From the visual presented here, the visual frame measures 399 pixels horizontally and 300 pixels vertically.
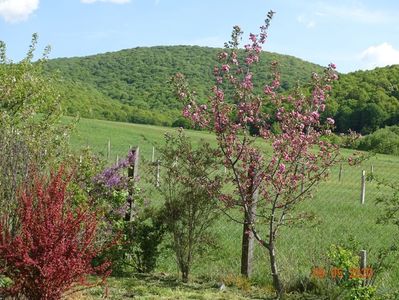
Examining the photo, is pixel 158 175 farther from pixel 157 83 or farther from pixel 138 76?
pixel 138 76

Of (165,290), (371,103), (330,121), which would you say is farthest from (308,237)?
(371,103)

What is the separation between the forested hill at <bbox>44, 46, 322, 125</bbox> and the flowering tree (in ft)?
202

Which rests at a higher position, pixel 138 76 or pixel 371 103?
pixel 138 76

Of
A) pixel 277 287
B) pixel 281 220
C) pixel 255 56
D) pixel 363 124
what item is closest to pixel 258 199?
pixel 281 220

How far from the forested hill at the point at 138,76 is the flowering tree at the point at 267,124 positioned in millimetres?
61719

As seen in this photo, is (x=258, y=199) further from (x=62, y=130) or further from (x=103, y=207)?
(x=62, y=130)

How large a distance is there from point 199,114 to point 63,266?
2.82m

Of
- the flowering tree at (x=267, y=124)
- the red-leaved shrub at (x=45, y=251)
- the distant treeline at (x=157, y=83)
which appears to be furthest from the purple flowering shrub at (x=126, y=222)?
the distant treeline at (x=157, y=83)

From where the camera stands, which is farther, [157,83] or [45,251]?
[157,83]

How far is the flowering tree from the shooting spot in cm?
738

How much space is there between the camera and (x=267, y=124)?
7.53 m

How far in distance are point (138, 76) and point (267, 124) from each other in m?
105

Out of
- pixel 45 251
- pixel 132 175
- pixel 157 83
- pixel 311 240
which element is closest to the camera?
pixel 45 251

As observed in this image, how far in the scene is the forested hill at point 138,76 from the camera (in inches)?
3280
